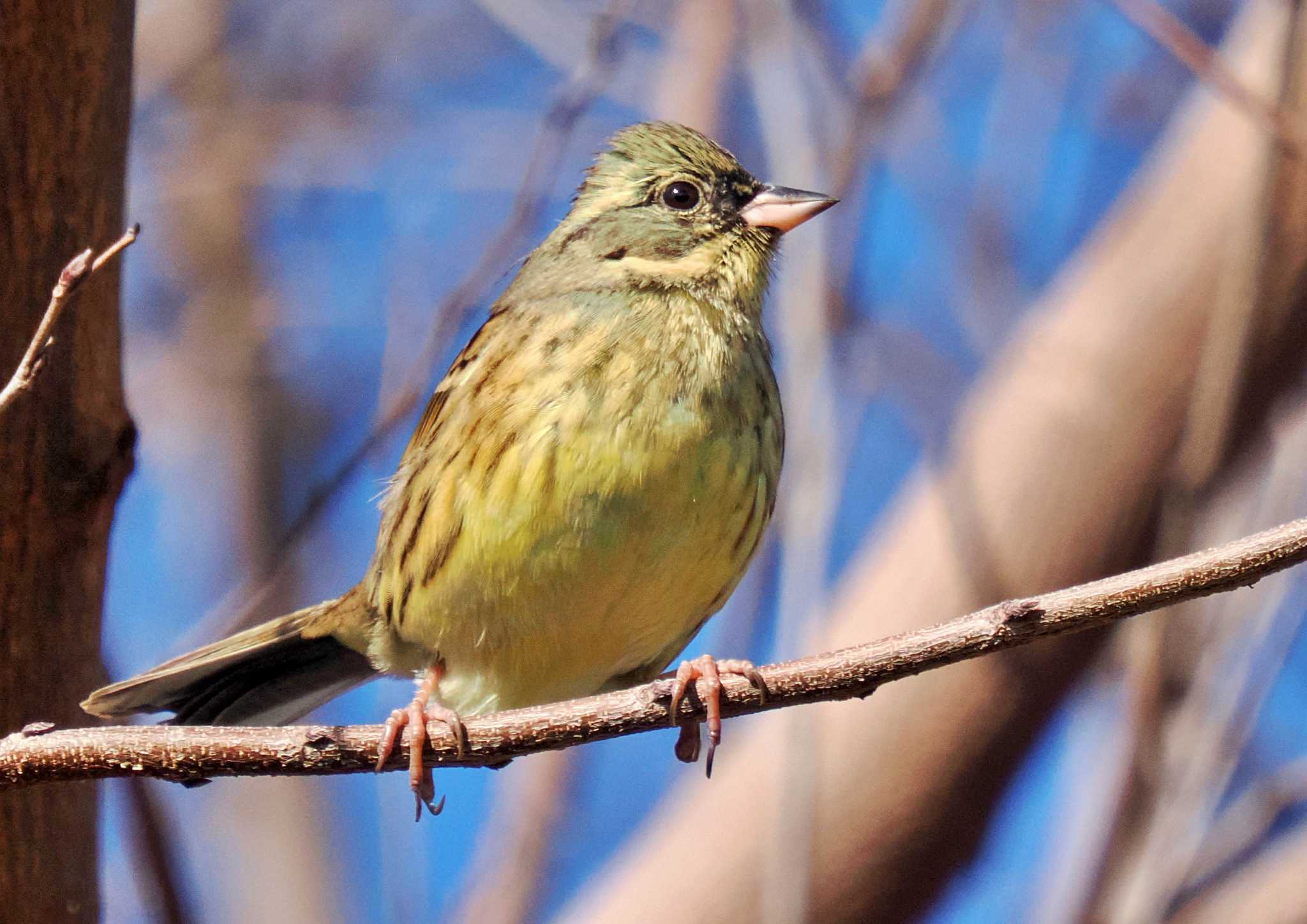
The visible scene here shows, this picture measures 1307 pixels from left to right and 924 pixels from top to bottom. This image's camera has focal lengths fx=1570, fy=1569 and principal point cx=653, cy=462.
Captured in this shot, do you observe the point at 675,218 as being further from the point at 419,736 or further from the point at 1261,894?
the point at 1261,894

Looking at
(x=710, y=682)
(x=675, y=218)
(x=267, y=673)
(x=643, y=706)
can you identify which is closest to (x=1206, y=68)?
(x=675, y=218)

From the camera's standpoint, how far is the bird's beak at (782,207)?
351 centimetres

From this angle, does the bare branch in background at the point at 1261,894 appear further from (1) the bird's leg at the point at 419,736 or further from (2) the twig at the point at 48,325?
(2) the twig at the point at 48,325

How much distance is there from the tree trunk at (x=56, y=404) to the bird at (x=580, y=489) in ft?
0.63

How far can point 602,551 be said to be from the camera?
303 cm

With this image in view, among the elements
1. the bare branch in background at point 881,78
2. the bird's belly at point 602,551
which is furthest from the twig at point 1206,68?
the bird's belly at point 602,551

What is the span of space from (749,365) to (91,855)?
1604 mm

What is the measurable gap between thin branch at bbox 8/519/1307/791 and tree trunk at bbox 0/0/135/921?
58 centimetres

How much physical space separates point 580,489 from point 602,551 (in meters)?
0.13

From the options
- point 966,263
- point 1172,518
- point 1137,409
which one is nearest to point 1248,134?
point 1137,409

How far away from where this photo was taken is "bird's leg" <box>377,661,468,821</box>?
7.38ft

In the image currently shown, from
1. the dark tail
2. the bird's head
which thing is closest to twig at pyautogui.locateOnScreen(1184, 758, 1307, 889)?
the bird's head

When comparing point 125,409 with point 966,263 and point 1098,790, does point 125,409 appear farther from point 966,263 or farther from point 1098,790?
point 966,263

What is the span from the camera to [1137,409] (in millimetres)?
3967
